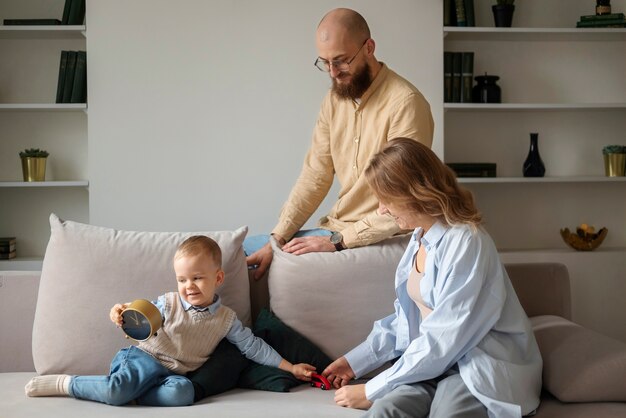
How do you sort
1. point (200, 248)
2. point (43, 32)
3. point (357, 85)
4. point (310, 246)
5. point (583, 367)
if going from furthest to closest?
point (43, 32) → point (357, 85) → point (310, 246) → point (200, 248) → point (583, 367)

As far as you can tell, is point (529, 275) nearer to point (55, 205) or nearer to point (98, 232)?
point (98, 232)

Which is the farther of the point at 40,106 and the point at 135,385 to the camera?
the point at 40,106

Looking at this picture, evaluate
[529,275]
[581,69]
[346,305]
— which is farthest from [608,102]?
[346,305]

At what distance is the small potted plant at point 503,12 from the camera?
4684 millimetres

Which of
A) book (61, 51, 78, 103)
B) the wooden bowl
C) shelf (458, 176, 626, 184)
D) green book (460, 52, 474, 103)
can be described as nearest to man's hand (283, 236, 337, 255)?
shelf (458, 176, 626, 184)

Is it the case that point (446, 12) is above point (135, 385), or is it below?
above

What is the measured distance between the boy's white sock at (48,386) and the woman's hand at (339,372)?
74 centimetres

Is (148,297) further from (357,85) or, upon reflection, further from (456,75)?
(456,75)

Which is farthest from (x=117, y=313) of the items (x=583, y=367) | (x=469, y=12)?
(x=469, y=12)

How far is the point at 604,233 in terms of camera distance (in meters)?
4.72

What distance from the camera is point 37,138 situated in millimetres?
4789

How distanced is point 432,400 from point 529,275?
0.78 metres

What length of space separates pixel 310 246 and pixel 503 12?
2487 millimetres

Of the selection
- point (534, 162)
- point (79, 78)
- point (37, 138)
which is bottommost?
point (534, 162)
